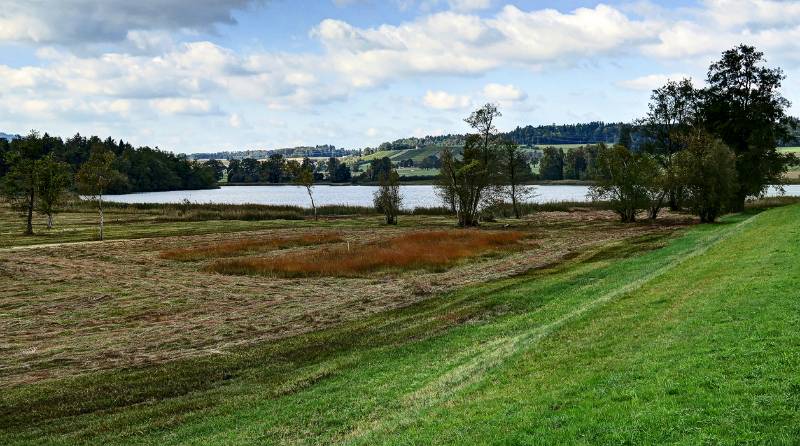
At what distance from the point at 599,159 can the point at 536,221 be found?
11.3m

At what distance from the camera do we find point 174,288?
3375cm

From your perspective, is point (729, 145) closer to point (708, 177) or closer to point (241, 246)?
point (708, 177)

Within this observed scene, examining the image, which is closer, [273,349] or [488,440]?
[488,440]

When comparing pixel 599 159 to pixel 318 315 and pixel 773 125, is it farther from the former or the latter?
pixel 318 315

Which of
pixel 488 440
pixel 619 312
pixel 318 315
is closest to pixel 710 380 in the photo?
pixel 488 440

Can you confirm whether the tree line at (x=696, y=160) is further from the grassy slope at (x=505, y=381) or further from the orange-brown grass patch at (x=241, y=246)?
the grassy slope at (x=505, y=381)

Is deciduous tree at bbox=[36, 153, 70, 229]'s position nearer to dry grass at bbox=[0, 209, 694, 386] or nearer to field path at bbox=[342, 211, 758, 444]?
dry grass at bbox=[0, 209, 694, 386]

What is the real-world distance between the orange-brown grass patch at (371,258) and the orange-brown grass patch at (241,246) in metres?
4.42

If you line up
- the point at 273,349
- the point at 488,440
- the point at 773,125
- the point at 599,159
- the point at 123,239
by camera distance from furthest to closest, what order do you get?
the point at 599,159 < the point at 773,125 < the point at 123,239 < the point at 273,349 < the point at 488,440

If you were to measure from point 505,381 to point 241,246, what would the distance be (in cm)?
4222

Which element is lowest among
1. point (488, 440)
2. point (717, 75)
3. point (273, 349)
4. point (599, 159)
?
point (273, 349)

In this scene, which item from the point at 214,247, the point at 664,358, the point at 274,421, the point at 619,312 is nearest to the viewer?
the point at 664,358

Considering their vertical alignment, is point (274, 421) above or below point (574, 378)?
below

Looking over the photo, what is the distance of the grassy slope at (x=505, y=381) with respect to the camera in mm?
9273
